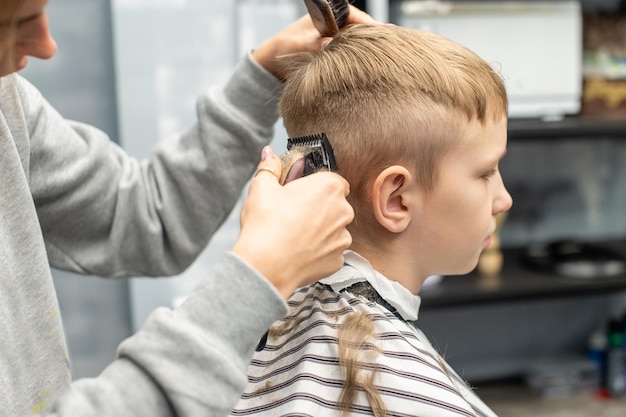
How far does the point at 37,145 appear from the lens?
3.42 feet

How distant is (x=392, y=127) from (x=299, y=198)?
0.26 m

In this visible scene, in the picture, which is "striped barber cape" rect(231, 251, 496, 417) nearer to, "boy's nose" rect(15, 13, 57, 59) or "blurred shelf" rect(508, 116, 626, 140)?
"boy's nose" rect(15, 13, 57, 59)

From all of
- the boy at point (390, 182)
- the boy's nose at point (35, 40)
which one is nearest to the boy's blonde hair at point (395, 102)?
the boy at point (390, 182)

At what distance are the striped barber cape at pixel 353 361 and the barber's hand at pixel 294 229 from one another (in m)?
0.16

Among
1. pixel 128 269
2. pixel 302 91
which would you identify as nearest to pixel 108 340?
pixel 128 269

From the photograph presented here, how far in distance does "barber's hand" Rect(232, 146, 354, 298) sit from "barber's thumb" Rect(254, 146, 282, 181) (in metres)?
0.01

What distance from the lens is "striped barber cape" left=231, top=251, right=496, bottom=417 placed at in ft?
2.66

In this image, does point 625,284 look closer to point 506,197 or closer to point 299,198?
point 506,197

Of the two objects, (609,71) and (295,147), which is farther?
(609,71)

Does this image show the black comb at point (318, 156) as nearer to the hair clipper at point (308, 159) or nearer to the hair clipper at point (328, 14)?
the hair clipper at point (308, 159)

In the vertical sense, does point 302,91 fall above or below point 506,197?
above

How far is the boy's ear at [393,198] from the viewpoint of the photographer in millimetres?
915

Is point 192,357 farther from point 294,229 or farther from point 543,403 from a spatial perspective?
point 543,403

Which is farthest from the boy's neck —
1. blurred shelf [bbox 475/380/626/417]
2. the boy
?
blurred shelf [bbox 475/380/626/417]
